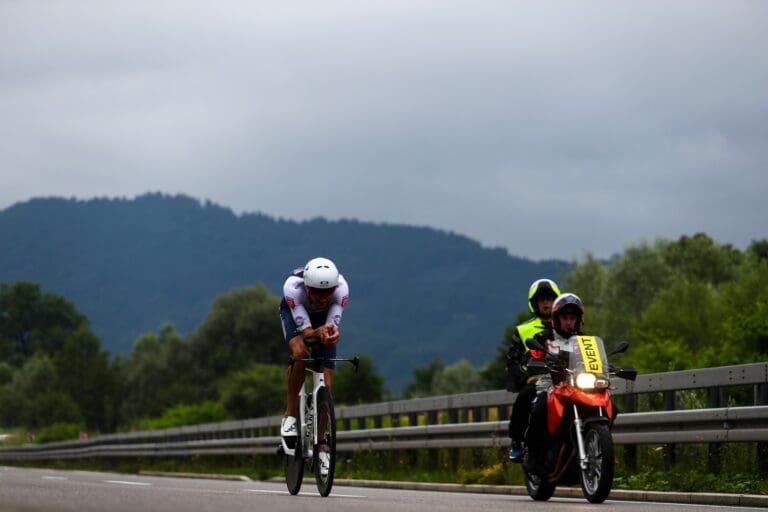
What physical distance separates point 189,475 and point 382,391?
130927mm

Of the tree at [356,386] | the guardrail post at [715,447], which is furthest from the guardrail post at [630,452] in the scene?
the tree at [356,386]

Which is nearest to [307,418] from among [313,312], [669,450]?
[313,312]

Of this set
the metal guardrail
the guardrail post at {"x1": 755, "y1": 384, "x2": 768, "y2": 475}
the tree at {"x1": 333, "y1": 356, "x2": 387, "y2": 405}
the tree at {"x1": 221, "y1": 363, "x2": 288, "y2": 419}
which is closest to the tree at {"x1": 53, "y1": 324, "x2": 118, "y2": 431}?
the tree at {"x1": 333, "y1": 356, "x2": 387, "y2": 405}

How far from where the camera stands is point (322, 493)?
43.2 ft

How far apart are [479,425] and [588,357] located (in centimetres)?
596

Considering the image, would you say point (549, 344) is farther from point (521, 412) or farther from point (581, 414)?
point (521, 412)

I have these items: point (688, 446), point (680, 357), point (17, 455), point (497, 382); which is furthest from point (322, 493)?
point (497, 382)

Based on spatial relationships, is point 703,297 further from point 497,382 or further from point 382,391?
point 382,391

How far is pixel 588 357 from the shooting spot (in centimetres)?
1257

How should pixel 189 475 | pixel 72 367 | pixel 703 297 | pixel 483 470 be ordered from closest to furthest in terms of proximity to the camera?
1. pixel 483 470
2. pixel 189 475
3. pixel 703 297
4. pixel 72 367

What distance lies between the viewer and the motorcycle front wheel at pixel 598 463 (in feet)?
39.0

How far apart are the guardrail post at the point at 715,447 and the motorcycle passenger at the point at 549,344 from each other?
1.63 metres

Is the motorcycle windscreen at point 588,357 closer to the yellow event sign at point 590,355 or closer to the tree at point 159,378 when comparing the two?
the yellow event sign at point 590,355

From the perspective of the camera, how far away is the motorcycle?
39.9 ft
